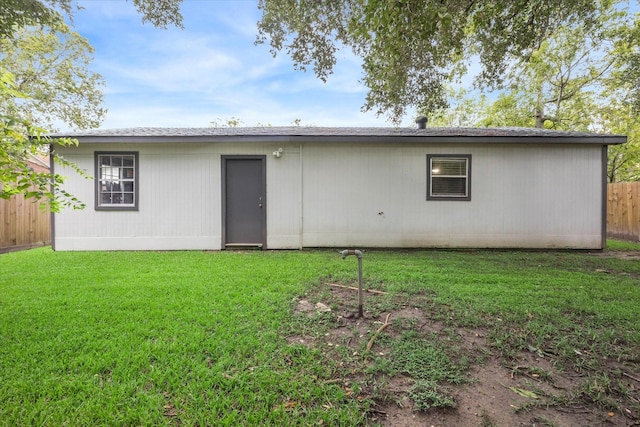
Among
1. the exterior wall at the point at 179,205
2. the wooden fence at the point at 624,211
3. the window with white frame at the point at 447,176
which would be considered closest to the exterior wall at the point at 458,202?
the window with white frame at the point at 447,176

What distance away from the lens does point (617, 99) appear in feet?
45.3

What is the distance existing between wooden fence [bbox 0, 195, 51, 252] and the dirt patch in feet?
27.1

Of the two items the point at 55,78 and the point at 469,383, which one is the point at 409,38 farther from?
the point at 55,78

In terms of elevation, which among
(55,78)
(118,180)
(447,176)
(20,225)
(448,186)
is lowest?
(20,225)

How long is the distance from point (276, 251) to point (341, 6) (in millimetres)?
4815

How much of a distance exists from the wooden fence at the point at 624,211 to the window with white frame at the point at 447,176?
217 inches

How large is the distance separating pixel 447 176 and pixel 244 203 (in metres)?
4.80

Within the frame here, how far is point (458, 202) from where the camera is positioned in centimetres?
665

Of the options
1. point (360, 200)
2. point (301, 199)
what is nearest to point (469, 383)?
point (360, 200)

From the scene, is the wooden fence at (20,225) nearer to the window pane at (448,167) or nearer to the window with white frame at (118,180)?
the window with white frame at (118,180)

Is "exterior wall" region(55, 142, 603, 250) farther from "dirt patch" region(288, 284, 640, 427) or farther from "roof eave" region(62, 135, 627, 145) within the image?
"dirt patch" region(288, 284, 640, 427)

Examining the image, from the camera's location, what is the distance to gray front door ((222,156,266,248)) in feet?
21.8

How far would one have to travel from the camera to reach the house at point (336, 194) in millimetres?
6562

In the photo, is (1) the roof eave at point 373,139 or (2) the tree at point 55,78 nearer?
(1) the roof eave at point 373,139
